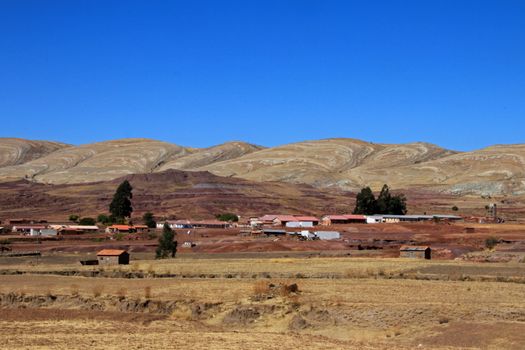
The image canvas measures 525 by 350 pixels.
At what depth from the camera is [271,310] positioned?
2727 centimetres

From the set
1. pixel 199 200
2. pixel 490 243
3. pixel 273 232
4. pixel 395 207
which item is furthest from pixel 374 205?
pixel 490 243

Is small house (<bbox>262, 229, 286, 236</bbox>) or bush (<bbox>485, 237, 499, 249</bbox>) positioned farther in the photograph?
small house (<bbox>262, 229, 286, 236</bbox>)

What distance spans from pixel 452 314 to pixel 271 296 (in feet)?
24.0

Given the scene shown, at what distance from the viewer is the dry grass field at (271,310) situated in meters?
22.2

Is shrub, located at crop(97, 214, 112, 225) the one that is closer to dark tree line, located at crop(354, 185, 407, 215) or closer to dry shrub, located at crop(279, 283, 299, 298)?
dark tree line, located at crop(354, 185, 407, 215)

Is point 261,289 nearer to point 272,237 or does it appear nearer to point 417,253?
point 417,253

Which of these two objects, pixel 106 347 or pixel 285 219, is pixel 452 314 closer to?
pixel 106 347

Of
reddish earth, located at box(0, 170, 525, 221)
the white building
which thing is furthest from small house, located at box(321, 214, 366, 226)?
reddish earth, located at box(0, 170, 525, 221)

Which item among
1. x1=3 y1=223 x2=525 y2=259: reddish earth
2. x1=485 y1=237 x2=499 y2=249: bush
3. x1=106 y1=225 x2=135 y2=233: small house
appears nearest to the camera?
x1=485 y1=237 x2=499 y2=249: bush

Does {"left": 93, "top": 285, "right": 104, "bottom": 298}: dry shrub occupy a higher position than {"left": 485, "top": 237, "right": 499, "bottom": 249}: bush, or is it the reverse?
{"left": 485, "top": 237, "right": 499, "bottom": 249}: bush

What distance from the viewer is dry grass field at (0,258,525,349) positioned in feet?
72.9

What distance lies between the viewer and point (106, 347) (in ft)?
67.5

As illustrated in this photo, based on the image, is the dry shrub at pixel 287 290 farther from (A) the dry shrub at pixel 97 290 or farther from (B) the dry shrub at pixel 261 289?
(A) the dry shrub at pixel 97 290

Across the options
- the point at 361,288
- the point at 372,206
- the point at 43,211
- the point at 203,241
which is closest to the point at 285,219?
the point at 372,206
